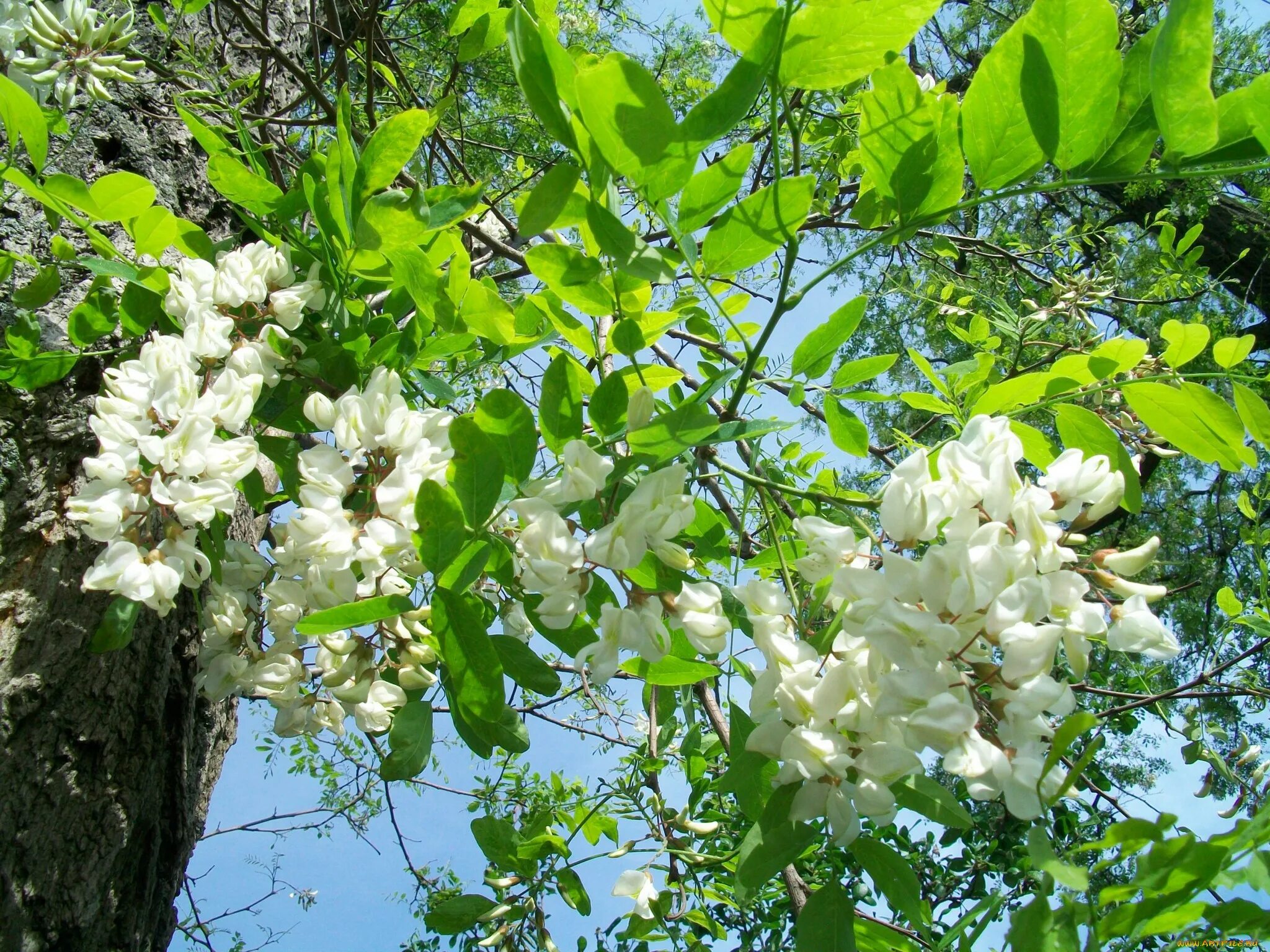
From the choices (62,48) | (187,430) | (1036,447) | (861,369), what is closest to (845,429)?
(861,369)

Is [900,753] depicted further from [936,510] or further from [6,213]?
[6,213]

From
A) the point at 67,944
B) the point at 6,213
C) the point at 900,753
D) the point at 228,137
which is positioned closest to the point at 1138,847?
the point at 900,753

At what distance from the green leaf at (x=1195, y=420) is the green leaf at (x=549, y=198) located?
51cm

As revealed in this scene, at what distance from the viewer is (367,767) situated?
104 inches

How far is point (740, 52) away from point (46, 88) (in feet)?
3.39

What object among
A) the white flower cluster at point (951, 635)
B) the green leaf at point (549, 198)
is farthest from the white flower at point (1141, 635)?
the green leaf at point (549, 198)

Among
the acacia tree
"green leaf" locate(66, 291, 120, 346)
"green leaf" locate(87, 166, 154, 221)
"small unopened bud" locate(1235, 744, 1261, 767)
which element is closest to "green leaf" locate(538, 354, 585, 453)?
the acacia tree

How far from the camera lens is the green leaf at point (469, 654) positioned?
0.63m

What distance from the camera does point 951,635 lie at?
0.51 meters

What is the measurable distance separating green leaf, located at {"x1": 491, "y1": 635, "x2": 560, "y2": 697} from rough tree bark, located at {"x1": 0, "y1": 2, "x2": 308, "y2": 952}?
743 millimetres

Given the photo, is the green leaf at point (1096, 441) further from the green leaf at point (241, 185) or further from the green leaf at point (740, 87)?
the green leaf at point (241, 185)

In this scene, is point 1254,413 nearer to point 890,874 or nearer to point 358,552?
point 890,874

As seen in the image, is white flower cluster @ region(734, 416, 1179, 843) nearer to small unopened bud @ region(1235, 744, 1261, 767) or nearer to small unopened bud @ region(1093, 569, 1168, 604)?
small unopened bud @ region(1093, 569, 1168, 604)

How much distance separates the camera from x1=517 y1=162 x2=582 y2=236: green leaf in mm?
571
